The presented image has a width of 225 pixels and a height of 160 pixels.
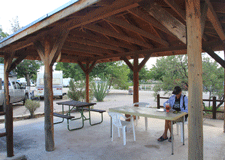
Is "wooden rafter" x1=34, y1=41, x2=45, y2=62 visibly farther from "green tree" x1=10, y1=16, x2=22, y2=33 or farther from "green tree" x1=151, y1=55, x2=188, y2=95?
"green tree" x1=10, y1=16, x2=22, y2=33

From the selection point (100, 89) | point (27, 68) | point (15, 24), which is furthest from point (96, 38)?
point (15, 24)

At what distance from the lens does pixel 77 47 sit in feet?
17.1

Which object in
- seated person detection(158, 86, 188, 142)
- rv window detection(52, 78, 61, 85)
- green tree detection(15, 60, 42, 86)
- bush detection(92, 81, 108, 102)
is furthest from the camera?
green tree detection(15, 60, 42, 86)

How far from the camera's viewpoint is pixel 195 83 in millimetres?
1837

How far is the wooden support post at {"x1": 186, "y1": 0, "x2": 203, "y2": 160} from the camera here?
1837 millimetres

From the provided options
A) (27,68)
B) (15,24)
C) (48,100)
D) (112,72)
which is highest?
(15,24)

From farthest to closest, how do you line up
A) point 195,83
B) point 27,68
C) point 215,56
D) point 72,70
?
point 72,70 < point 27,68 < point 215,56 < point 195,83

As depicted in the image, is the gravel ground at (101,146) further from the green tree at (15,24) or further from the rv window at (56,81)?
the green tree at (15,24)

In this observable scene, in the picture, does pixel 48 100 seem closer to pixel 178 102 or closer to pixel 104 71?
pixel 178 102

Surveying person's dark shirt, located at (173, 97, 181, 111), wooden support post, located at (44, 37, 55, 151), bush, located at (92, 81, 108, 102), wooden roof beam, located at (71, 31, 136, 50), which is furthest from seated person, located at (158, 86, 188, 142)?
bush, located at (92, 81, 108, 102)

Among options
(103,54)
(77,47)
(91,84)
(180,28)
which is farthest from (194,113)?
(91,84)

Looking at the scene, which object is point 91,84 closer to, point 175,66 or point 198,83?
point 175,66

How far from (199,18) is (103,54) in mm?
5029

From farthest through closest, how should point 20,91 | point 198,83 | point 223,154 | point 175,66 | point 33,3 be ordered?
point 33,3 → point 20,91 → point 175,66 → point 223,154 → point 198,83
